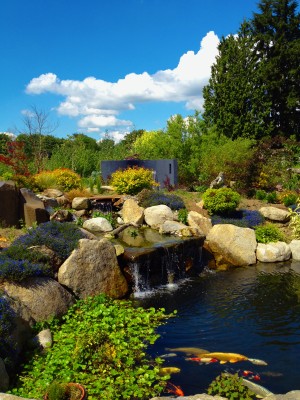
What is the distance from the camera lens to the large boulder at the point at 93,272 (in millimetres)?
8231

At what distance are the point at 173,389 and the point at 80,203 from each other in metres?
9.88

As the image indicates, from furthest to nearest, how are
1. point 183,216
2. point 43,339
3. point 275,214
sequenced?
point 275,214
point 183,216
point 43,339

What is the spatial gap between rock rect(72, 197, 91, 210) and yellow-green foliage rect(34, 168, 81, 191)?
1974 mm

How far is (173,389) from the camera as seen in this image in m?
5.27

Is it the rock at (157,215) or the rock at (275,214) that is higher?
the rock at (157,215)

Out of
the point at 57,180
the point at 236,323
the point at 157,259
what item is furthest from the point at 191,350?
the point at 57,180

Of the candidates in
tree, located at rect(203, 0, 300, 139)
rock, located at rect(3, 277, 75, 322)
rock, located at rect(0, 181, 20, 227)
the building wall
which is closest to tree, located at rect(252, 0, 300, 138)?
tree, located at rect(203, 0, 300, 139)

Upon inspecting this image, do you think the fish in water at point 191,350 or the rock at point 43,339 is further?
the fish in water at point 191,350

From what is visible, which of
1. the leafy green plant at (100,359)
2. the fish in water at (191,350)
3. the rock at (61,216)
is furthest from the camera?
the rock at (61,216)

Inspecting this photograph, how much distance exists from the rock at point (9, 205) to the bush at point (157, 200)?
5.16 m

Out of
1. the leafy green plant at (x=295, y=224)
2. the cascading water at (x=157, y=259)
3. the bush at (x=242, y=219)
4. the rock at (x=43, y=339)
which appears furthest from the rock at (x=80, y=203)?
the rock at (x=43, y=339)

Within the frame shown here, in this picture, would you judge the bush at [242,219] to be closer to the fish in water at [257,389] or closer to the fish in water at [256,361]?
the fish in water at [256,361]

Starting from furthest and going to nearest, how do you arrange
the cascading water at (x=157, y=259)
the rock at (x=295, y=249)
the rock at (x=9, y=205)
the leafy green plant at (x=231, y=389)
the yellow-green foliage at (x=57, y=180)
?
1. the yellow-green foliage at (x=57, y=180)
2. the rock at (x=295, y=249)
3. the rock at (x=9, y=205)
4. the cascading water at (x=157, y=259)
5. the leafy green plant at (x=231, y=389)

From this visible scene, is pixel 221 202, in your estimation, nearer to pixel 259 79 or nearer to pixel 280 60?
pixel 259 79
